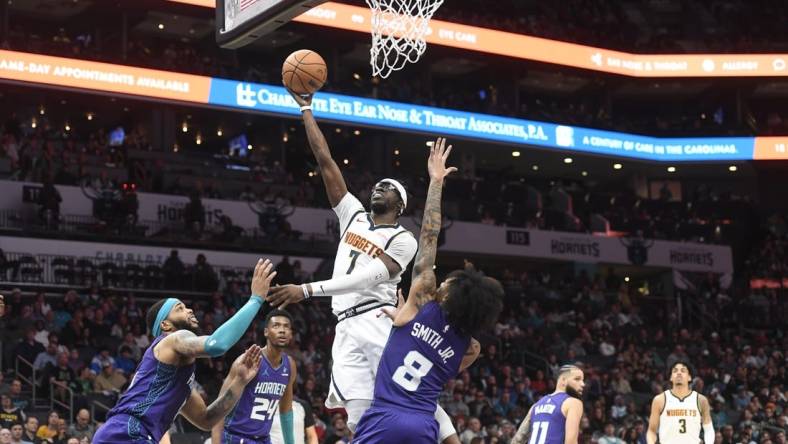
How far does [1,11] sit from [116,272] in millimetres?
14038

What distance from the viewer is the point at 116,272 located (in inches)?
1039

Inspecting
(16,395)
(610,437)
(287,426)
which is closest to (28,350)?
(16,395)

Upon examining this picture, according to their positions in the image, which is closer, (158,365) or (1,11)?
(158,365)

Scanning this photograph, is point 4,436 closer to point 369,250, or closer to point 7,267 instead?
point 369,250

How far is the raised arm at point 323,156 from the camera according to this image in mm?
8664

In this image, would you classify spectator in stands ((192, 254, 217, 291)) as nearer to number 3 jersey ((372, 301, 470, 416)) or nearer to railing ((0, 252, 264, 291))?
railing ((0, 252, 264, 291))

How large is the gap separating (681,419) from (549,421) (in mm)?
4351

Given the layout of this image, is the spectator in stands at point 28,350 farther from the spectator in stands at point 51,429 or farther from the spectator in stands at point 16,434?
the spectator in stands at point 16,434

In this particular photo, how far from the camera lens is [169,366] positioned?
24.3 ft

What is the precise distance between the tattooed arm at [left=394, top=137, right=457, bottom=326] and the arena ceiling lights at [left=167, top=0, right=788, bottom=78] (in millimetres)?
24991

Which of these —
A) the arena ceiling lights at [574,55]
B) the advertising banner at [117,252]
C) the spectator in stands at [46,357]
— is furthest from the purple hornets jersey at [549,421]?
the arena ceiling lights at [574,55]

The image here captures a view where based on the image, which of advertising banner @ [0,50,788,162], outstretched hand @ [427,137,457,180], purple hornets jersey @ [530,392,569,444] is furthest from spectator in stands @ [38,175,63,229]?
outstretched hand @ [427,137,457,180]

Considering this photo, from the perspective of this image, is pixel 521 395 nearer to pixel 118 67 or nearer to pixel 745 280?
pixel 118 67

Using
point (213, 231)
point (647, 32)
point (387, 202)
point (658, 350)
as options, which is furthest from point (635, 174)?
point (387, 202)
